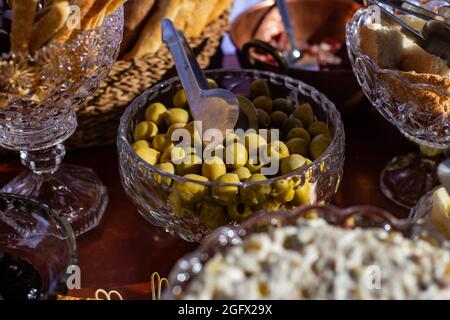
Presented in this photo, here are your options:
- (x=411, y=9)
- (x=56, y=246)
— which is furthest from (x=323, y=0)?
(x=56, y=246)

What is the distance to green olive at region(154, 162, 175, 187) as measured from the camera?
0.57 m

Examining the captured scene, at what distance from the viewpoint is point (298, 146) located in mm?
624

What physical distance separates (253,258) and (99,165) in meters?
0.43

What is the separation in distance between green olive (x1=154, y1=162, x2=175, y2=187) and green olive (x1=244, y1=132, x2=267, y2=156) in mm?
70

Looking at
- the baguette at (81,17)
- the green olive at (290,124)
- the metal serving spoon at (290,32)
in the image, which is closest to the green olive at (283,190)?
the green olive at (290,124)

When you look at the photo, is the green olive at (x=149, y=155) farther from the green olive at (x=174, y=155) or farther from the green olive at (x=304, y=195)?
the green olive at (x=304, y=195)

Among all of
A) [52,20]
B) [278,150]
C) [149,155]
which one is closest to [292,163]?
[278,150]

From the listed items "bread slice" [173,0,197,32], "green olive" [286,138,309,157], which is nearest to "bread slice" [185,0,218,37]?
"bread slice" [173,0,197,32]

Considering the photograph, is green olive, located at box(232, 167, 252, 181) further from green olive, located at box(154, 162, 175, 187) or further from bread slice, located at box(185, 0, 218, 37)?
bread slice, located at box(185, 0, 218, 37)

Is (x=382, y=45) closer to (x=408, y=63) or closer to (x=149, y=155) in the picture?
(x=408, y=63)

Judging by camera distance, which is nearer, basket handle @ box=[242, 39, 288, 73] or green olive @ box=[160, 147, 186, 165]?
green olive @ box=[160, 147, 186, 165]

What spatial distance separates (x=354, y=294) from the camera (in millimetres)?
364

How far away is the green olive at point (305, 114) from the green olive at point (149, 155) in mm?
145

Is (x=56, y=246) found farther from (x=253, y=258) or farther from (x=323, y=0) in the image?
(x=323, y=0)
